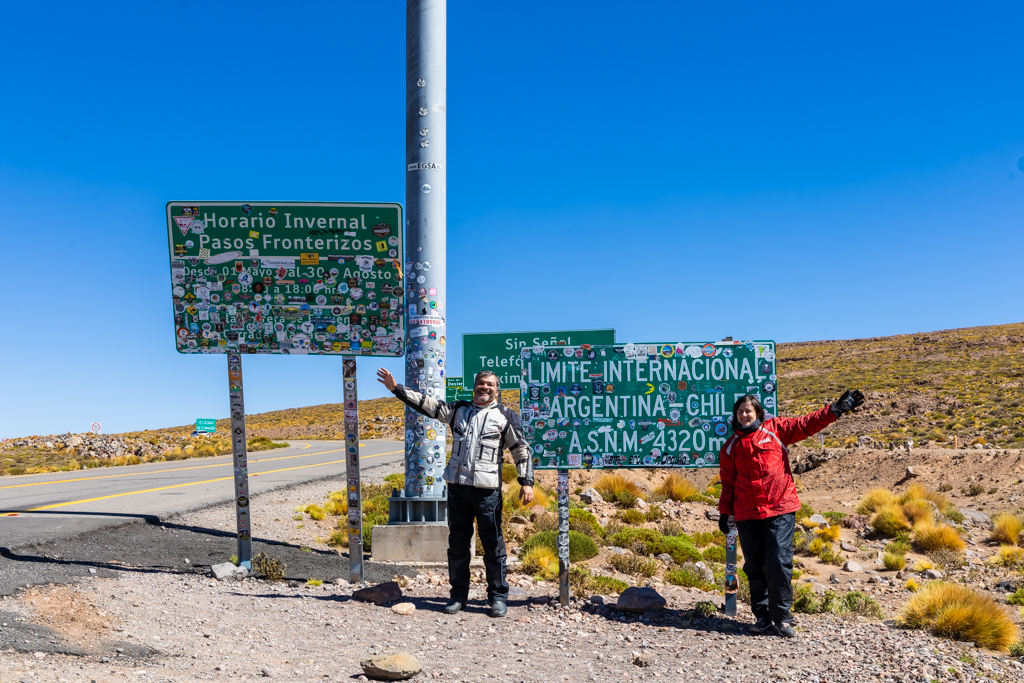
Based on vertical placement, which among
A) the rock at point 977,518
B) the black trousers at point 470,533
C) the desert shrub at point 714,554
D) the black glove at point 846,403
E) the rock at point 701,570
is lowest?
the rock at point 977,518

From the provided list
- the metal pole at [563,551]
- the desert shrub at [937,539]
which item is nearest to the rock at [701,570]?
the metal pole at [563,551]

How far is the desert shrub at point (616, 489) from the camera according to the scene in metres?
15.6

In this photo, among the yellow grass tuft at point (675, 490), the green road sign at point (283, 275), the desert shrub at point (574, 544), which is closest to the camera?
the green road sign at point (283, 275)

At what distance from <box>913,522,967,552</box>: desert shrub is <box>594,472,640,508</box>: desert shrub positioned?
513 cm

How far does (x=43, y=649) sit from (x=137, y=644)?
600mm

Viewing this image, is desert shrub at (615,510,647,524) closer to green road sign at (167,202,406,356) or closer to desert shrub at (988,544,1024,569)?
desert shrub at (988,544,1024,569)

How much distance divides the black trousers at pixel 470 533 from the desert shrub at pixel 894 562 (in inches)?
317

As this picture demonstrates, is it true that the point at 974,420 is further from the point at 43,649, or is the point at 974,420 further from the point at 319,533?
the point at 43,649

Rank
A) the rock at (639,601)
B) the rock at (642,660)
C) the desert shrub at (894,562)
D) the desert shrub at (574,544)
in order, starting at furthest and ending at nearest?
1. the desert shrub at (894,562)
2. the desert shrub at (574,544)
3. the rock at (639,601)
4. the rock at (642,660)

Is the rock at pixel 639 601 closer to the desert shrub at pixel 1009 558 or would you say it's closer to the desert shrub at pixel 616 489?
the desert shrub at pixel 1009 558

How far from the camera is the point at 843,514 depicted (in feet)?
56.1

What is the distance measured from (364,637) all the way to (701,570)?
5.87m

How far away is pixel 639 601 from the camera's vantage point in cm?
691

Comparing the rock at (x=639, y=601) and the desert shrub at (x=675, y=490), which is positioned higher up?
the rock at (x=639, y=601)
